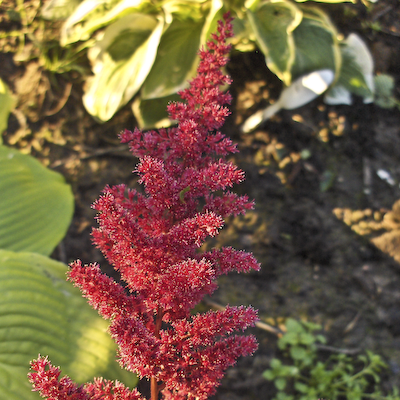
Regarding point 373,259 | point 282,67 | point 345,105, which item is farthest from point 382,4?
point 373,259

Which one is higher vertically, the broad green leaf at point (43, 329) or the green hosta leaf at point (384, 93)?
the green hosta leaf at point (384, 93)

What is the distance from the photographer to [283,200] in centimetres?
163

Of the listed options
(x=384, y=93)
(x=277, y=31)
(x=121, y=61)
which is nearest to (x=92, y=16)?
(x=121, y=61)

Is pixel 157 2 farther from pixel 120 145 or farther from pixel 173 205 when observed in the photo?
pixel 173 205

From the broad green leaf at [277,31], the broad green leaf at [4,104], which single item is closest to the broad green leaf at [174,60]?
the broad green leaf at [277,31]

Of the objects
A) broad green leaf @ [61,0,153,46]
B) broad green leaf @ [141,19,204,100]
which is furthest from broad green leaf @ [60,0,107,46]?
broad green leaf @ [141,19,204,100]

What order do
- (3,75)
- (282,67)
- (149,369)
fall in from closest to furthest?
(149,369) → (282,67) → (3,75)

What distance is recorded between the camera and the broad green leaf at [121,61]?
1527 millimetres

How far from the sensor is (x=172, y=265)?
1.86 feet

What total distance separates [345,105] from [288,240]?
27.5 inches

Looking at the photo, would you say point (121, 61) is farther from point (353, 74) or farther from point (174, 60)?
point (353, 74)

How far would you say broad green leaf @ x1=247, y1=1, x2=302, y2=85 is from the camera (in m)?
1.47

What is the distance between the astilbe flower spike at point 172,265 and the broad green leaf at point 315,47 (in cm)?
104

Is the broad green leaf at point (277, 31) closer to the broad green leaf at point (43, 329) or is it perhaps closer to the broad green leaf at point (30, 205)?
the broad green leaf at point (30, 205)
